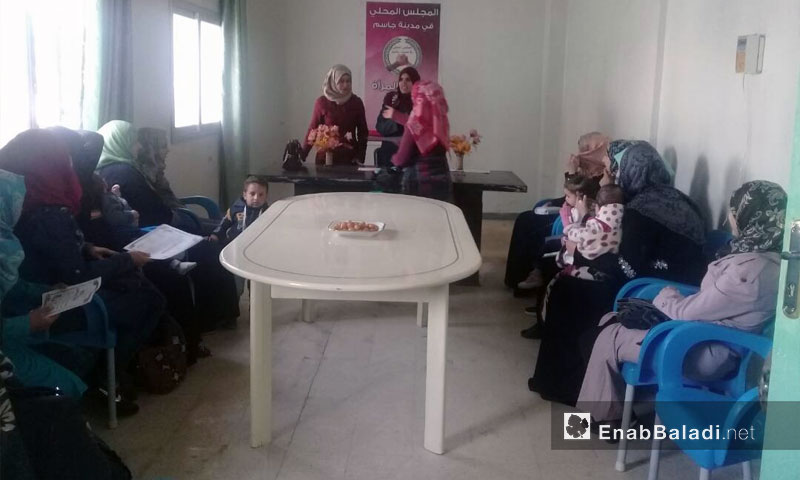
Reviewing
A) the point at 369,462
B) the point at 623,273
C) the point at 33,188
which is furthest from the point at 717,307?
the point at 33,188

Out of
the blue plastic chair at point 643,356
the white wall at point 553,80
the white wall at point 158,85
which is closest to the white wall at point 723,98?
the white wall at point 553,80

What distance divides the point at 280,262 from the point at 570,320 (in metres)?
1.30

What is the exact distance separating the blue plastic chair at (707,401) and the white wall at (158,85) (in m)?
3.56

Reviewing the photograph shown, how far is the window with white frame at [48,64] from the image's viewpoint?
3428mm

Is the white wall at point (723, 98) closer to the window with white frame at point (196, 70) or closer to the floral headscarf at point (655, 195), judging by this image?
the floral headscarf at point (655, 195)

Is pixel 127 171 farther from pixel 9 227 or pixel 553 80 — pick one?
pixel 553 80

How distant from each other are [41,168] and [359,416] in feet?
5.03

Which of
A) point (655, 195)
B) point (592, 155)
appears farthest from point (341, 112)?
point (655, 195)

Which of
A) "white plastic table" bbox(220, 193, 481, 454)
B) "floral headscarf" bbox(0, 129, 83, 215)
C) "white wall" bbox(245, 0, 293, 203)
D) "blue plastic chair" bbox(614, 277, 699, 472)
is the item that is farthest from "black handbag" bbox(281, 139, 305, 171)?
"blue plastic chair" bbox(614, 277, 699, 472)

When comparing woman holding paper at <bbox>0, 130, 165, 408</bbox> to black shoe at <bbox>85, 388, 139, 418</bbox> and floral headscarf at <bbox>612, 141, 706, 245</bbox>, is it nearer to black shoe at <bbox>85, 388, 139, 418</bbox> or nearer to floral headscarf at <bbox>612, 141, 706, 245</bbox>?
black shoe at <bbox>85, 388, 139, 418</bbox>

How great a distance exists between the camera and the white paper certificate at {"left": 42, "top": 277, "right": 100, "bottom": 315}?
7.77 ft

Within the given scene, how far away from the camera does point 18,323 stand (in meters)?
2.30

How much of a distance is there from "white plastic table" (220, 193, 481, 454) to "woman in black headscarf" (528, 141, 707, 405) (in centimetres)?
Result: 57
